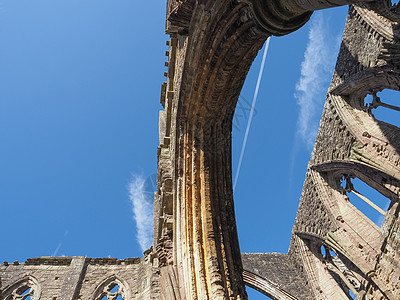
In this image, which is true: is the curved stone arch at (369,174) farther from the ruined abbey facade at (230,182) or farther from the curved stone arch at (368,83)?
the curved stone arch at (368,83)

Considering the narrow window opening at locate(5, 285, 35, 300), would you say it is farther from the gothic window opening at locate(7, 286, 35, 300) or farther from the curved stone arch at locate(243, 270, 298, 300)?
the curved stone arch at locate(243, 270, 298, 300)

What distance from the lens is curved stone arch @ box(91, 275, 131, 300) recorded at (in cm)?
833

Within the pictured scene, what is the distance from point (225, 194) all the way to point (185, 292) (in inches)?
72.5

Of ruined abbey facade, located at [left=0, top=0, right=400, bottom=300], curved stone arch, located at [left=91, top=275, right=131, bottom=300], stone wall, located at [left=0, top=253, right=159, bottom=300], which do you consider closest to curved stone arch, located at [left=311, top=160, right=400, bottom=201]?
ruined abbey facade, located at [left=0, top=0, right=400, bottom=300]

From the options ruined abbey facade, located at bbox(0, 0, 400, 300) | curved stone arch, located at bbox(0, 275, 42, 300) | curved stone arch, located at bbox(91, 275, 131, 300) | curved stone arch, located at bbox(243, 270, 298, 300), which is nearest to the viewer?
ruined abbey facade, located at bbox(0, 0, 400, 300)

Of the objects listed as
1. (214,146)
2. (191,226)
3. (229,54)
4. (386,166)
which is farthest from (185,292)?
(386,166)

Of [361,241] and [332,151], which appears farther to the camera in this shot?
[332,151]

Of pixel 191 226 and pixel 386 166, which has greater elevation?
pixel 386 166

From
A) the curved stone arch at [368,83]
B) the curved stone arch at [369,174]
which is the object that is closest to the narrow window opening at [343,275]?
the curved stone arch at [369,174]

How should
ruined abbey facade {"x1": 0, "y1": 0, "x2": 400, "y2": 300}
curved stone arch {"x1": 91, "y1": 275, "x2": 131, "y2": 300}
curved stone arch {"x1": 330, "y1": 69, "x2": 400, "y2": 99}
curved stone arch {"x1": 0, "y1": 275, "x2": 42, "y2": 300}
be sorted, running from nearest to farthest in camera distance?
1. ruined abbey facade {"x1": 0, "y1": 0, "x2": 400, "y2": 300}
2. curved stone arch {"x1": 330, "y1": 69, "x2": 400, "y2": 99}
3. curved stone arch {"x1": 0, "y1": 275, "x2": 42, "y2": 300}
4. curved stone arch {"x1": 91, "y1": 275, "x2": 131, "y2": 300}

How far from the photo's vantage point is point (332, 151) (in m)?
9.30

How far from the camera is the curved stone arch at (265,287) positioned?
34.2ft

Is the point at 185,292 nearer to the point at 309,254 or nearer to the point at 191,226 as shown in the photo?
the point at 191,226

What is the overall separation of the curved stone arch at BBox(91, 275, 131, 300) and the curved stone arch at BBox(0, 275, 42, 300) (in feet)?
4.99
